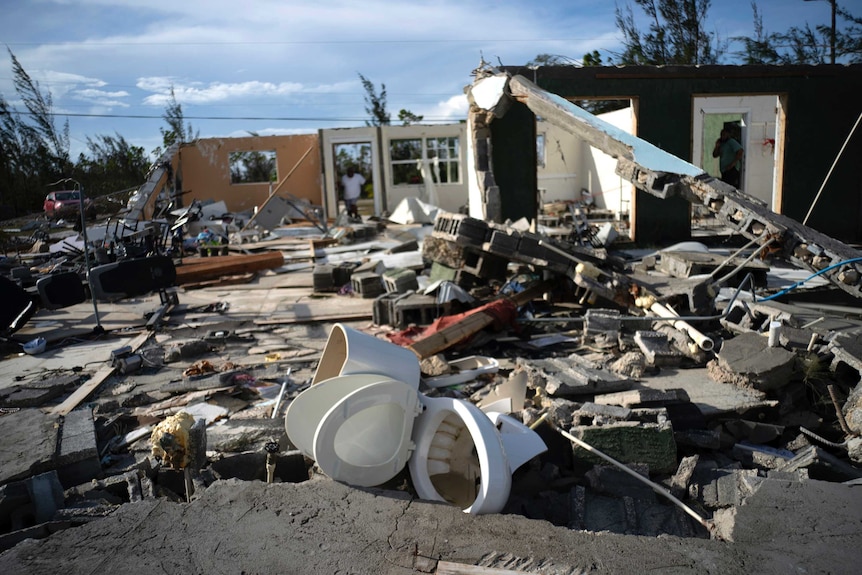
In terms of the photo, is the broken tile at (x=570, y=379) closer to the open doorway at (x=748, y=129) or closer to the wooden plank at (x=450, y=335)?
the wooden plank at (x=450, y=335)

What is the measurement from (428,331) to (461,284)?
2.44 m

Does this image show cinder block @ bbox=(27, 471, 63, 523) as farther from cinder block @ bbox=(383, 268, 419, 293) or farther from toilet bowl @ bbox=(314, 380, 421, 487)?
cinder block @ bbox=(383, 268, 419, 293)

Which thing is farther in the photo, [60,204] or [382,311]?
[60,204]

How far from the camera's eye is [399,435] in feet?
12.3

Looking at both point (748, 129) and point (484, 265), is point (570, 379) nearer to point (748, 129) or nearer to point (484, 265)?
point (484, 265)

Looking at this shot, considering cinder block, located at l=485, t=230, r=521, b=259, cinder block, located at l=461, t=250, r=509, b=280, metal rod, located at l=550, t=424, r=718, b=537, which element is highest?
cinder block, located at l=485, t=230, r=521, b=259

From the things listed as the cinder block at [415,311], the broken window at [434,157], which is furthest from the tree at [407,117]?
the cinder block at [415,311]

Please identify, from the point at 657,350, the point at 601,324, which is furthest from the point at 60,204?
the point at 657,350

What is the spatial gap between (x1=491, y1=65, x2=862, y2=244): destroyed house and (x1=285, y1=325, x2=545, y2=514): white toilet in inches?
377

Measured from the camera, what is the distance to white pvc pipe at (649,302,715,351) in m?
6.04

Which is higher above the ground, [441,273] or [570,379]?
[441,273]

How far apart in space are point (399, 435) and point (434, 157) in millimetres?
19396

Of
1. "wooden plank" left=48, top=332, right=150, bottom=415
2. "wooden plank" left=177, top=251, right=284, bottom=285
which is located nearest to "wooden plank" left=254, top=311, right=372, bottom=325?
"wooden plank" left=48, top=332, right=150, bottom=415

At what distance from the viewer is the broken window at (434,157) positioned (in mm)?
22219
